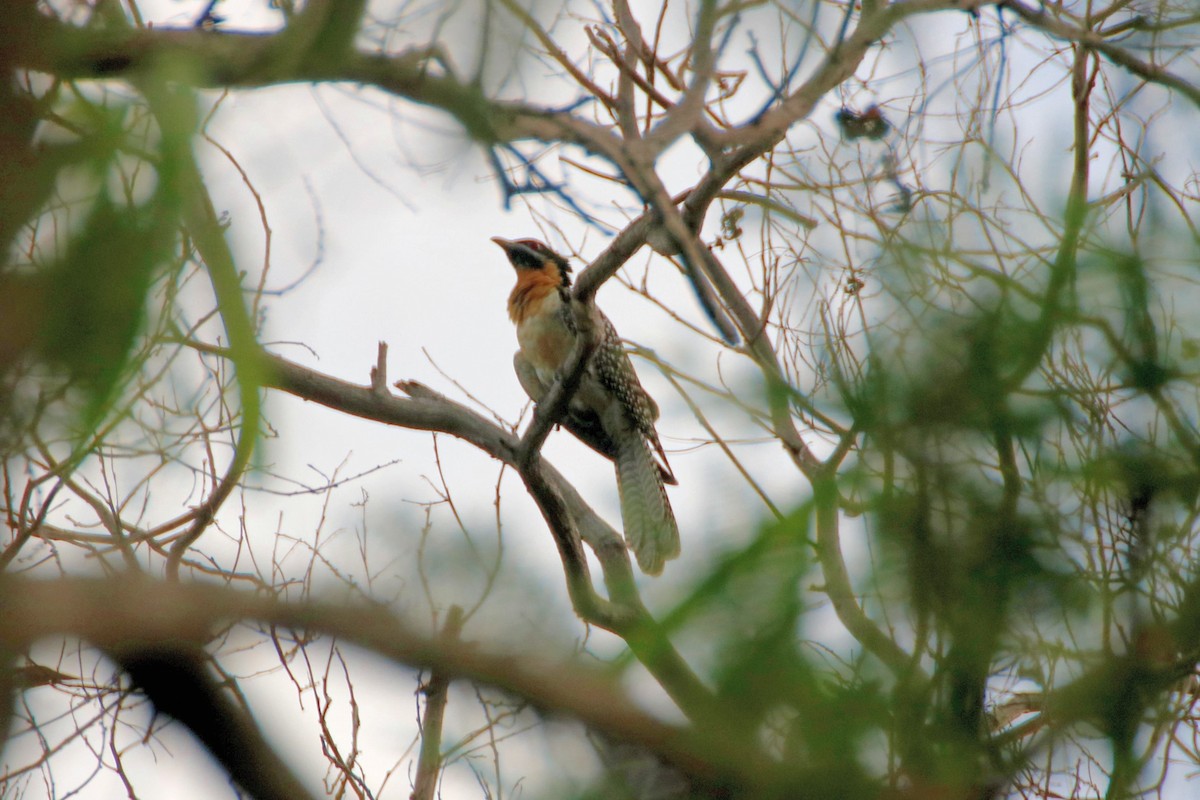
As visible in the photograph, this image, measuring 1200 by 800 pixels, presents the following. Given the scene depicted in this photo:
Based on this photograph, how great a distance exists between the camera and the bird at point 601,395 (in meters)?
7.42

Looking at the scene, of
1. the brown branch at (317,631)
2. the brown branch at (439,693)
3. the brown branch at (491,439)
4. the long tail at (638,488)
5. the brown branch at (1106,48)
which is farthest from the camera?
the long tail at (638,488)

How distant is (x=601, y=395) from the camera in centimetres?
757

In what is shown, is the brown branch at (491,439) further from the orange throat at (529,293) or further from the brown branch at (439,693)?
the orange throat at (529,293)

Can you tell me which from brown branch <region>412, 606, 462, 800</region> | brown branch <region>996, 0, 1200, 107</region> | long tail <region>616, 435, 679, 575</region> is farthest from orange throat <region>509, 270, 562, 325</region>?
brown branch <region>412, 606, 462, 800</region>

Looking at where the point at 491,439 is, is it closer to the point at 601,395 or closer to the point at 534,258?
the point at 601,395

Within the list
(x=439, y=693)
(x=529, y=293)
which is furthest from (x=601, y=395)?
(x=439, y=693)

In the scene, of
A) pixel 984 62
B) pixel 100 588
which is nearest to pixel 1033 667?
pixel 100 588

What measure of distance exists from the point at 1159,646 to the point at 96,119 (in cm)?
147

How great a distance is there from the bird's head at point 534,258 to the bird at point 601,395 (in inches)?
0.4

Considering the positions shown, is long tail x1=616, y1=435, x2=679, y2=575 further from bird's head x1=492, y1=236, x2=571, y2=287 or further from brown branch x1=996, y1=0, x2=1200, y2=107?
brown branch x1=996, y1=0, x2=1200, y2=107

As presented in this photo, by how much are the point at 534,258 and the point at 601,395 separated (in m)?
→ 1.31

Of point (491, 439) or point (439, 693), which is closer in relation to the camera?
point (439, 693)

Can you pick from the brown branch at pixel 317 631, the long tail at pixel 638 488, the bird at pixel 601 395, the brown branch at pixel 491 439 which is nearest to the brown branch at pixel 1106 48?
the brown branch at pixel 317 631

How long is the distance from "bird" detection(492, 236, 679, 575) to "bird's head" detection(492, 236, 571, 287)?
1 cm
